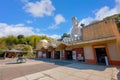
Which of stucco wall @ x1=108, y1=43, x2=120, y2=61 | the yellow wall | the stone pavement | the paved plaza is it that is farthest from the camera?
the yellow wall

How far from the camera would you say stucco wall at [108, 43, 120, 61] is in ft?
33.8

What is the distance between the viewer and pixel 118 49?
1039 centimetres

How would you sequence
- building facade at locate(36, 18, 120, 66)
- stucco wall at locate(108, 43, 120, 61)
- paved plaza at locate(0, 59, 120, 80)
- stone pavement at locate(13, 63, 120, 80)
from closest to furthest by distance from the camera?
stone pavement at locate(13, 63, 120, 80), paved plaza at locate(0, 59, 120, 80), stucco wall at locate(108, 43, 120, 61), building facade at locate(36, 18, 120, 66)

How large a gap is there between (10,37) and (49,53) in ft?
108

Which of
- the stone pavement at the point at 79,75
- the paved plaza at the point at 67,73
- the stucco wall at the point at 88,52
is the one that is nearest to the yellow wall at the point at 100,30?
the stucco wall at the point at 88,52

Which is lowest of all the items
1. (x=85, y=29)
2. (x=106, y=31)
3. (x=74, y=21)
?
(x=106, y=31)

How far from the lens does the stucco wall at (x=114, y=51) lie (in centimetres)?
1030

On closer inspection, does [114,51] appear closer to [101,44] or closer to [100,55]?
[101,44]

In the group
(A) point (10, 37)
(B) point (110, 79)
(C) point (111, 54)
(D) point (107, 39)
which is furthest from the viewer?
(A) point (10, 37)

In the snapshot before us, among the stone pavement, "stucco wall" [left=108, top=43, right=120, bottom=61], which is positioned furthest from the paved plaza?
"stucco wall" [left=108, top=43, right=120, bottom=61]

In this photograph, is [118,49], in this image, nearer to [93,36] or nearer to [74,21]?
[93,36]

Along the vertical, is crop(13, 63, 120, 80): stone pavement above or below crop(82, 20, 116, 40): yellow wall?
below

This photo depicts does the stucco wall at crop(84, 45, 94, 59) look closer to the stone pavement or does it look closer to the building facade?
the building facade

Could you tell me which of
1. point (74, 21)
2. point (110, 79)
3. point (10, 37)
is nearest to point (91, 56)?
point (110, 79)
